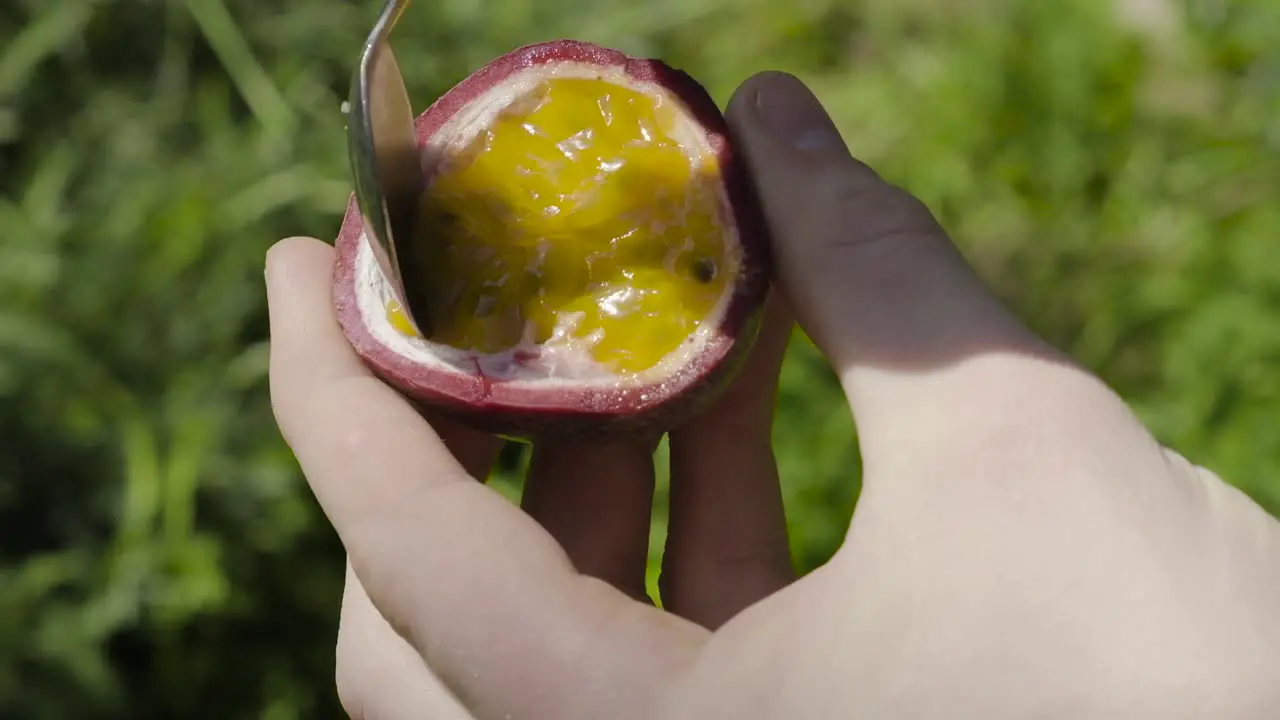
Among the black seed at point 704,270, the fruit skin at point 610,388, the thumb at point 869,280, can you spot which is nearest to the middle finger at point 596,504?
the fruit skin at point 610,388

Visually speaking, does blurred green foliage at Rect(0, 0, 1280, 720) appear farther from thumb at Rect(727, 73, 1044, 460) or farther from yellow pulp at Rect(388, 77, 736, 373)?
thumb at Rect(727, 73, 1044, 460)

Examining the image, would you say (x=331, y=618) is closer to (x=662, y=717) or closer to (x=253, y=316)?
(x=253, y=316)

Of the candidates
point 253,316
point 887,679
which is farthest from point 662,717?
point 253,316

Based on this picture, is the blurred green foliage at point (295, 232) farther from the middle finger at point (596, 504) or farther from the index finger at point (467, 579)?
the index finger at point (467, 579)

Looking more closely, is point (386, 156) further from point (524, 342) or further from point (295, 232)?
point (295, 232)

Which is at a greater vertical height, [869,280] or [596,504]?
[869,280]

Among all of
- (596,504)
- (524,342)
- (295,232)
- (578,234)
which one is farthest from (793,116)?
(295,232)

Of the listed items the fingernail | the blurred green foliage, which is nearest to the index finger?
the fingernail
